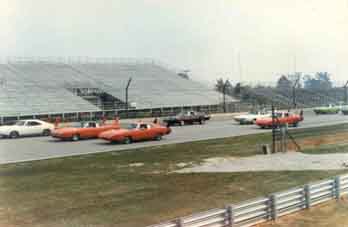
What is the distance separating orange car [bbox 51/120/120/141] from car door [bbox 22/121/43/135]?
2.99 metres

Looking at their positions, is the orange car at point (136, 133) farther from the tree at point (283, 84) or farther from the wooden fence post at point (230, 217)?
the tree at point (283, 84)

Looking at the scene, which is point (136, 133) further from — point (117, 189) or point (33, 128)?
point (117, 189)

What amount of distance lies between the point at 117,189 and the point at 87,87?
101 feet

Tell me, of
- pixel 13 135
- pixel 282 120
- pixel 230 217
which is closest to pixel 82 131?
pixel 13 135

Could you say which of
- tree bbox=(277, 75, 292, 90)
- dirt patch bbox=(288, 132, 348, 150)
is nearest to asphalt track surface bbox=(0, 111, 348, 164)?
dirt patch bbox=(288, 132, 348, 150)

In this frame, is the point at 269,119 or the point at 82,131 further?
the point at 269,119

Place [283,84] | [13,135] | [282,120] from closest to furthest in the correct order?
[13,135] < [282,120] < [283,84]

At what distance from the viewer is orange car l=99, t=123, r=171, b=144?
2516 centimetres

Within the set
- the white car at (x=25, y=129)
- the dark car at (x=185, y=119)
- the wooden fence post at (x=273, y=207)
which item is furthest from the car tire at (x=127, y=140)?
the wooden fence post at (x=273, y=207)

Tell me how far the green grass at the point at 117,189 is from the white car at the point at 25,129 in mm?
9848

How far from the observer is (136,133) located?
26.2 meters

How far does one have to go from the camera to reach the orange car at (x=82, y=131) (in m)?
27.1

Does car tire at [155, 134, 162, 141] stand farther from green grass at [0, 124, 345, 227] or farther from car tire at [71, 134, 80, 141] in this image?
green grass at [0, 124, 345, 227]

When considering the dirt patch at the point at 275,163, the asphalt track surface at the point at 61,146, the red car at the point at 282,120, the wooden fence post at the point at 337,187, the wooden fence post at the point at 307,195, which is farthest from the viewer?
the red car at the point at 282,120
